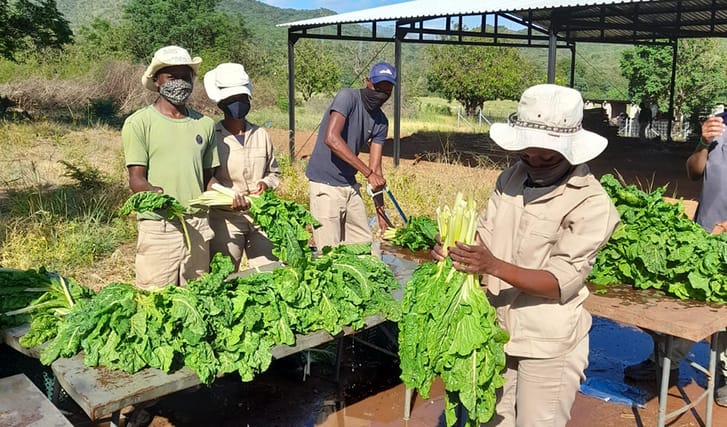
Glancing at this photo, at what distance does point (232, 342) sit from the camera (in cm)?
300

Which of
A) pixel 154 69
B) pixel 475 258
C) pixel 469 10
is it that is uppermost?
pixel 469 10

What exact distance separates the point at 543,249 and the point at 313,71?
36.5 m

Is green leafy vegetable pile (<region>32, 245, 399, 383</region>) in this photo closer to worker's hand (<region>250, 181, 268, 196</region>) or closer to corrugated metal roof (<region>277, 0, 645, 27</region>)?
worker's hand (<region>250, 181, 268, 196</region>)

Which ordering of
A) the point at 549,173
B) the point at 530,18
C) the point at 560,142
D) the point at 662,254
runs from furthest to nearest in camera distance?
1. the point at 530,18
2. the point at 662,254
3. the point at 549,173
4. the point at 560,142

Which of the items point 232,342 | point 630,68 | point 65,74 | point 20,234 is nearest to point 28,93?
point 65,74

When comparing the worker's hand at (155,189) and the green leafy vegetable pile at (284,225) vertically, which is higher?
the worker's hand at (155,189)

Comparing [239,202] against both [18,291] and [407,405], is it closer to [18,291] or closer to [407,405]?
[18,291]

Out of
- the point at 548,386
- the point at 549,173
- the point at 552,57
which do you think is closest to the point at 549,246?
the point at 549,173

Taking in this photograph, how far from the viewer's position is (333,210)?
508 cm

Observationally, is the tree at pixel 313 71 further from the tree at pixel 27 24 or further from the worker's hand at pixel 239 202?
the worker's hand at pixel 239 202

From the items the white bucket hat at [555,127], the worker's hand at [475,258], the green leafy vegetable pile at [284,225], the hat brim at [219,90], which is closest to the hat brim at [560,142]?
the white bucket hat at [555,127]

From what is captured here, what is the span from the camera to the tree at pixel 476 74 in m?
38.9

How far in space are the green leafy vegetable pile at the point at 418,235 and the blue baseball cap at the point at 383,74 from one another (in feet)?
3.85

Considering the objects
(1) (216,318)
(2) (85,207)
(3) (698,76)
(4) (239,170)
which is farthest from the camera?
(3) (698,76)
